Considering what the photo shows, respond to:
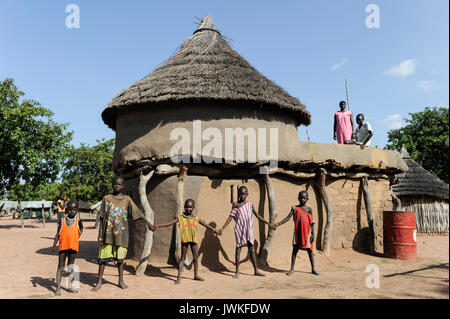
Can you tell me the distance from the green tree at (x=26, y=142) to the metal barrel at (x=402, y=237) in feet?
50.5

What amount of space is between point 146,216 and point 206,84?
9.36 ft

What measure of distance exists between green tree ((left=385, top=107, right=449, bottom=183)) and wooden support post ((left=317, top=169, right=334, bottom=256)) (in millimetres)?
18158

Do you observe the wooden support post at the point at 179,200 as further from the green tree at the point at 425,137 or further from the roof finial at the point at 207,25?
the green tree at the point at 425,137

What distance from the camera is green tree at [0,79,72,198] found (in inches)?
612

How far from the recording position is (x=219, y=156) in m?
6.48

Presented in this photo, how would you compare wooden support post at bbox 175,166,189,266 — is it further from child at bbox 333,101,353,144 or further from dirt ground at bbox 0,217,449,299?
child at bbox 333,101,353,144

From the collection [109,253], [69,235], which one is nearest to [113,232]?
[109,253]

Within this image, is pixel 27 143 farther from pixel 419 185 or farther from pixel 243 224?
pixel 419 185

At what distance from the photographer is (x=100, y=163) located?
1108 inches

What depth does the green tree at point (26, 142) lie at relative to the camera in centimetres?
1555
